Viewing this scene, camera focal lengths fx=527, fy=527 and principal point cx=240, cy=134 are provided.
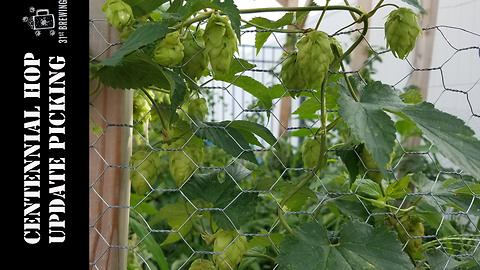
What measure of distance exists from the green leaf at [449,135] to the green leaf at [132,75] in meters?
0.32

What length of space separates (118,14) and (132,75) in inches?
3.2

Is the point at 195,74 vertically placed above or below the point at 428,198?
above

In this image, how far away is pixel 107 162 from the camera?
77 cm

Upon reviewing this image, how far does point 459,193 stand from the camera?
2.53 ft

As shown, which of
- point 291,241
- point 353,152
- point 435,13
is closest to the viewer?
point 291,241

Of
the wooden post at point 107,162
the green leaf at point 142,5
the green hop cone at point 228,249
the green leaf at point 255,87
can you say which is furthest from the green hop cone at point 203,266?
the green leaf at point 142,5

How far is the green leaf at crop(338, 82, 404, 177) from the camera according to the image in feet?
1.90

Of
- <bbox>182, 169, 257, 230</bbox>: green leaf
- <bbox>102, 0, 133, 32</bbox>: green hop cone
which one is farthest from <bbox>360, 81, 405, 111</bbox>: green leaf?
<bbox>102, 0, 133, 32</bbox>: green hop cone
